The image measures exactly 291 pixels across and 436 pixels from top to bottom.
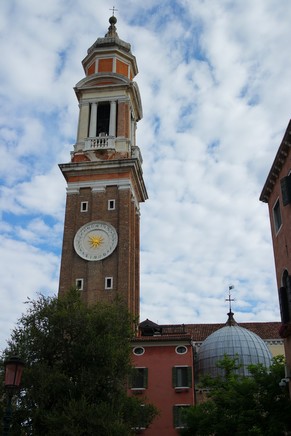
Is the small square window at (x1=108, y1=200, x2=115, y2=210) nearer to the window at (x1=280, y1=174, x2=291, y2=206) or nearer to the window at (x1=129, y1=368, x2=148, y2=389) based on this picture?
the window at (x1=129, y1=368, x2=148, y2=389)

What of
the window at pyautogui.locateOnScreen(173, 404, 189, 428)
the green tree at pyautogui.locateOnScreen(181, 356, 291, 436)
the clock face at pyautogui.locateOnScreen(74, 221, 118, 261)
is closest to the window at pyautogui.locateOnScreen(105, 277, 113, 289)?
the clock face at pyautogui.locateOnScreen(74, 221, 118, 261)

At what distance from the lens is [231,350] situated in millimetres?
34844

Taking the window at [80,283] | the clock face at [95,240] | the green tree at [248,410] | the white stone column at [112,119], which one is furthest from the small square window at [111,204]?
the green tree at [248,410]

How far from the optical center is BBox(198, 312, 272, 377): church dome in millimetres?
34781

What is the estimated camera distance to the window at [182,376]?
31.4m

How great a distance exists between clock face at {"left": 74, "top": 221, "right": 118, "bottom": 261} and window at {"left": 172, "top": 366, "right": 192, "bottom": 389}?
8653 millimetres

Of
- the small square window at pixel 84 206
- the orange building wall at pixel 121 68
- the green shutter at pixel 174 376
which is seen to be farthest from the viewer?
the orange building wall at pixel 121 68

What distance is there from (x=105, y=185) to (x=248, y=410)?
20617 mm

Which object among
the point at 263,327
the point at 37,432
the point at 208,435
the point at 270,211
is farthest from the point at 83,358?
the point at 263,327

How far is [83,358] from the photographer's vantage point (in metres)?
22.3

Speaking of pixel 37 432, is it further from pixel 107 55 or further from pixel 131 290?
pixel 107 55

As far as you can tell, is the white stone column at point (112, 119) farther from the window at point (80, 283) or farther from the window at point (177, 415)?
the window at point (177, 415)

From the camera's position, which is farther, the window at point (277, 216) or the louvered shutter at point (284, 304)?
the window at point (277, 216)

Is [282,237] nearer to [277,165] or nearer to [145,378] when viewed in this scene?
[277,165]
